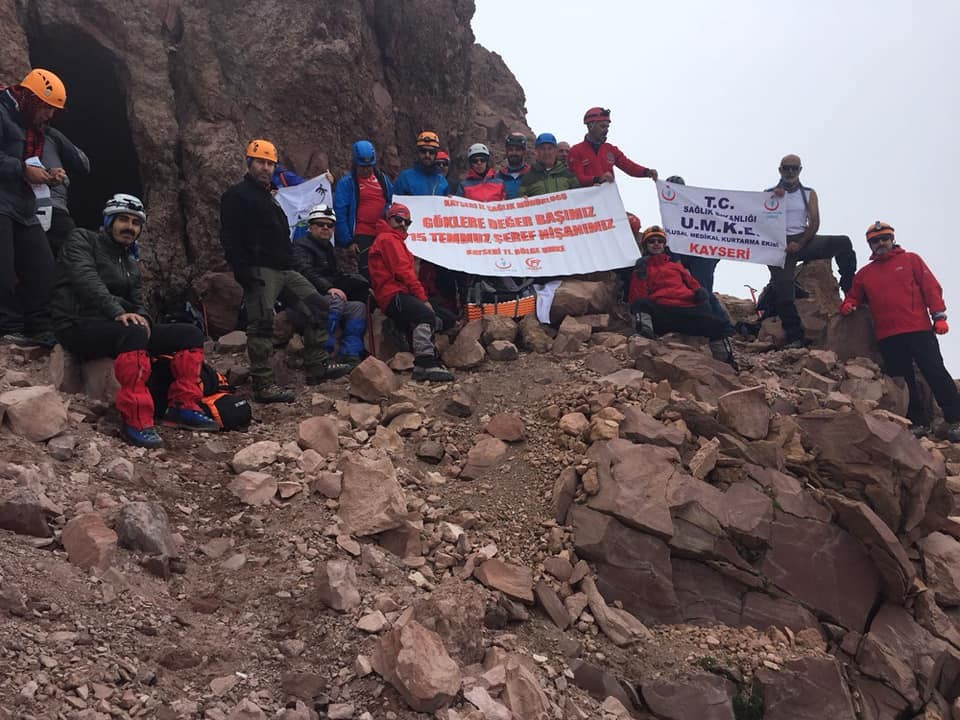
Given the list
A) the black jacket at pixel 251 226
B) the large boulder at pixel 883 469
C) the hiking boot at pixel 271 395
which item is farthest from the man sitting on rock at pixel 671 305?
the black jacket at pixel 251 226

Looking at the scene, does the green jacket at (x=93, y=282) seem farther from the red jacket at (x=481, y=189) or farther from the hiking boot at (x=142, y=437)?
the red jacket at (x=481, y=189)

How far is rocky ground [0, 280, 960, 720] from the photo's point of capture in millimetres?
3816

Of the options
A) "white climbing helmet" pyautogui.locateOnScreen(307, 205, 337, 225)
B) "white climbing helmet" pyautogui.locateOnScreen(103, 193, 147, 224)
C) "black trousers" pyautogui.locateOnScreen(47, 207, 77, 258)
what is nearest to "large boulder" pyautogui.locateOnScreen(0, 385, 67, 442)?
"white climbing helmet" pyautogui.locateOnScreen(103, 193, 147, 224)

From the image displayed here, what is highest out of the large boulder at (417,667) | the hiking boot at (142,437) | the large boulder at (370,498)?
the hiking boot at (142,437)

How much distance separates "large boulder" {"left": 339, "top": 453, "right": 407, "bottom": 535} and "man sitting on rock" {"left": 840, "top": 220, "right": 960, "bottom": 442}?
25.0ft

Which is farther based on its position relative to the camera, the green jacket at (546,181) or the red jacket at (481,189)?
the green jacket at (546,181)

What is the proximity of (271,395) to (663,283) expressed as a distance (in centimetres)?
513

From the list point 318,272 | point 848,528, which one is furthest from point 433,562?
point 318,272

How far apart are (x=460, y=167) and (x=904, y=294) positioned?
25.3 feet

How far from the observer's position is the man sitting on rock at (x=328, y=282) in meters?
8.43

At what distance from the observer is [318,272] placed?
28.1ft

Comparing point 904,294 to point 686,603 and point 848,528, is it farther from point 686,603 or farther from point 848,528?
point 686,603

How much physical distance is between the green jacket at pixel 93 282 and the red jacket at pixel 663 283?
6.03 m

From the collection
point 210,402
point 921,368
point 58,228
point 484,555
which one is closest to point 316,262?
point 210,402
